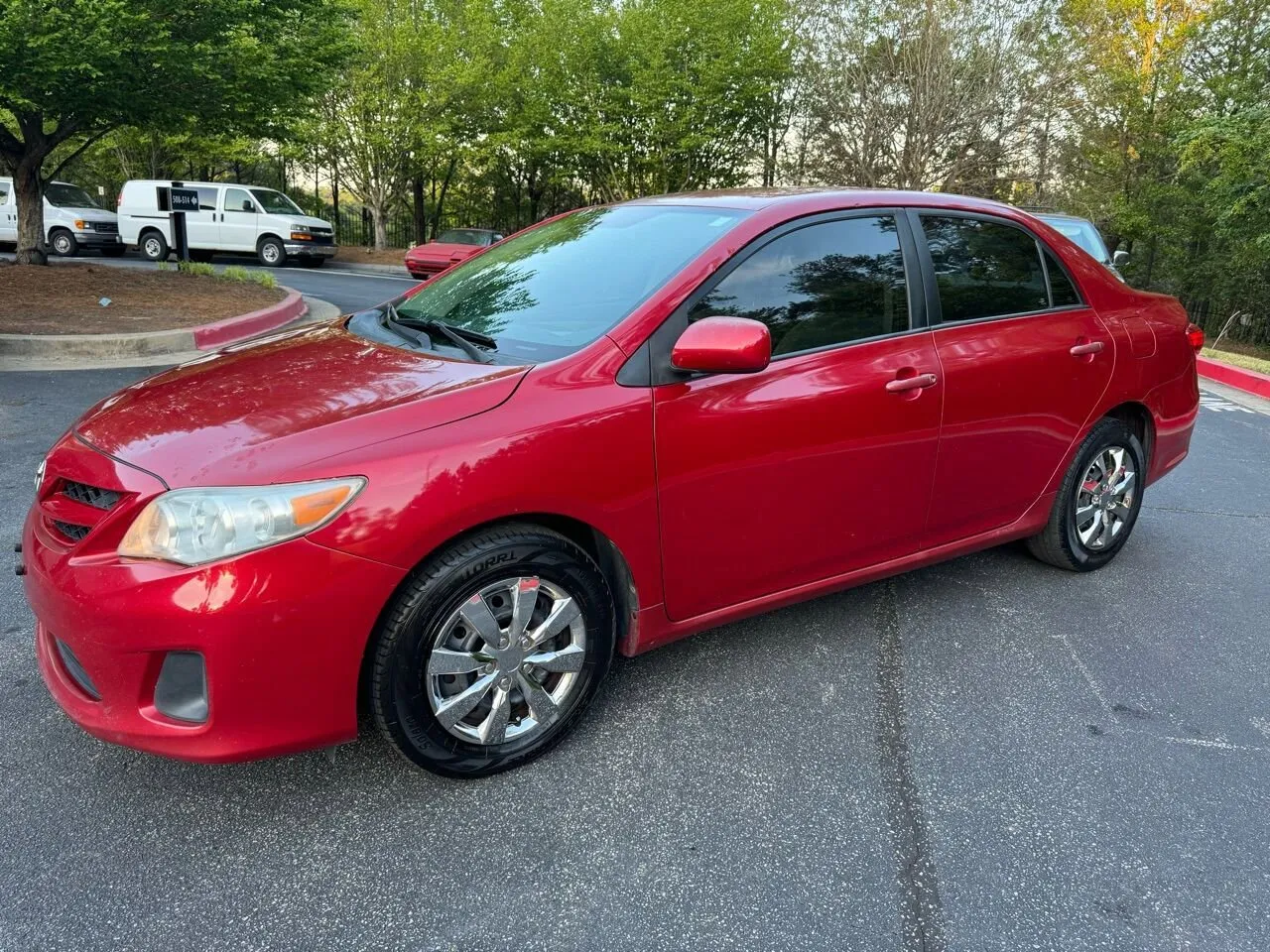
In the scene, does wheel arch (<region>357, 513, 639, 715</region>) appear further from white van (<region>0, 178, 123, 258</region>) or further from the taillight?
Answer: white van (<region>0, 178, 123, 258</region>)

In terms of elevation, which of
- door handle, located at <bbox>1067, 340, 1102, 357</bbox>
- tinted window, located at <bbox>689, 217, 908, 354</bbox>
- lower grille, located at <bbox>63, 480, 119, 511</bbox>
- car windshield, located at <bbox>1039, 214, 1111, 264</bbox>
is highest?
car windshield, located at <bbox>1039, 214, 1111, 264</bbox>

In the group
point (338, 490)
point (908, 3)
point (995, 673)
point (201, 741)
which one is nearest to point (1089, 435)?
point (995, 673)

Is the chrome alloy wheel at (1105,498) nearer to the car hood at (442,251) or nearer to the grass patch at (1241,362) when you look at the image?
the grass patch at (1241,362)

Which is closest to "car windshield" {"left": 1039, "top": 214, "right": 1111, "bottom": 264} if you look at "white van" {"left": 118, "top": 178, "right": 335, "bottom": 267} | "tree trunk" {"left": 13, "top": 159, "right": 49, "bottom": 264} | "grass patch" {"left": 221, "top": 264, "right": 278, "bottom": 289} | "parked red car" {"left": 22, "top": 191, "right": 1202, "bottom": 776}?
"parked red car" {"left": 22, "top": 191, "right": 1202, "bottom": 776}

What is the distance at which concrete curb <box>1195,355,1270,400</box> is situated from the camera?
10656mm

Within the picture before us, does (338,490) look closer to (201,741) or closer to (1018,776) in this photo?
(201,741)

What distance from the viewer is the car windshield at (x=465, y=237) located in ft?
69.2

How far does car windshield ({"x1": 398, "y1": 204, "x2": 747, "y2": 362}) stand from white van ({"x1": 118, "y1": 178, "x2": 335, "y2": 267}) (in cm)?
1980

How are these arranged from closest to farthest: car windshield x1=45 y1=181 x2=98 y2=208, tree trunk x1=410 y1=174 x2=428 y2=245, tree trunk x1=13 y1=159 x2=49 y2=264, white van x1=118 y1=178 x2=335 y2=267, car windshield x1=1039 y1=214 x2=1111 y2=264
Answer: car windshield x1=1039 y1=214 x2=1111 y2=264 < tree trunk x1=13 y1=159 x2=49 y2=264 < car windshield x1=45 y1=181 x2=98 y2=208 < white van x1=118 y1=178 x2=335 y2=267 < tree trunk x1=410 y1=174 x2=428 y2=245

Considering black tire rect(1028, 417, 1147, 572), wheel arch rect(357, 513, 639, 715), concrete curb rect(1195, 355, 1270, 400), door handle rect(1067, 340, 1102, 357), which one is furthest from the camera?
concrete curb rect(1195, 355, 1270, 400)

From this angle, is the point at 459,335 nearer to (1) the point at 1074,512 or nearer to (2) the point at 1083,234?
(1) the point at 1074,512

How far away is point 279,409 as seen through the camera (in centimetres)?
244

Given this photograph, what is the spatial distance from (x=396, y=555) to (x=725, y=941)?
1174 millimetres

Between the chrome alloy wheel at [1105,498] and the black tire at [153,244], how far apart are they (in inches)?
885
